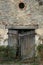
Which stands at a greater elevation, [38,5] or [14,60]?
[38,5]

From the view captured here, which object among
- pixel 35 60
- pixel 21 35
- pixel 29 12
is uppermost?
pixel 29 12

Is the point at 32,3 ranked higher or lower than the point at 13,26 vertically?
higher

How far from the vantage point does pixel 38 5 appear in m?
16.3

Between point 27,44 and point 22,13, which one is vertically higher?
point 22,13

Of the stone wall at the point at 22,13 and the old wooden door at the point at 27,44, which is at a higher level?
the stone wall at the point at 22,13

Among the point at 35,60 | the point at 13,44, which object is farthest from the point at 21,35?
the point at 35,60

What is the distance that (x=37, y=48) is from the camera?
15766 mm

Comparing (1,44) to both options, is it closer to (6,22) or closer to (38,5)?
(6,22)

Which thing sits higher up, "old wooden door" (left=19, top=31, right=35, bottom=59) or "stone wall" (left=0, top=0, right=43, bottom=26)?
"stone wall" (left=0, top=0, right=43, bottom=26)

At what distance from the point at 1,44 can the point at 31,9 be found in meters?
2.17

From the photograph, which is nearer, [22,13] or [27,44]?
[22,13]

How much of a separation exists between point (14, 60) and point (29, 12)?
7.80 ft

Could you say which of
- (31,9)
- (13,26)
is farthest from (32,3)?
(13,26)

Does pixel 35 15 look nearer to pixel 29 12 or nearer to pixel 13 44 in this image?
pixel 29 12
